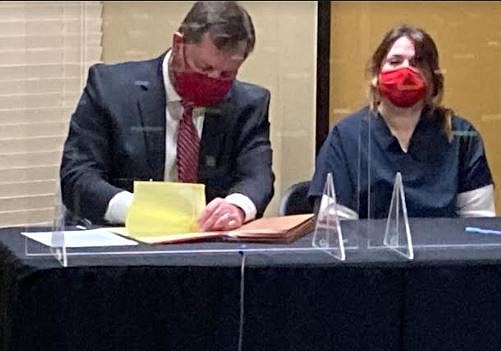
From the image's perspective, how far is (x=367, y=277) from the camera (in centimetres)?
213

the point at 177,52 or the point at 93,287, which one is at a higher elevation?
the point at 177,52

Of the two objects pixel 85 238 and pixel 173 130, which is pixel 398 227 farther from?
pixel 85 238

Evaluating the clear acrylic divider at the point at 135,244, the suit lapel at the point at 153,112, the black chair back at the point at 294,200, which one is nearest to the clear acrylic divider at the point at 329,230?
the clear acrylic divider at the point at 135,244

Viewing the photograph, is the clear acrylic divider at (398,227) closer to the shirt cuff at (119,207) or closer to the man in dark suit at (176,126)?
the man in dark suit at (176,126)

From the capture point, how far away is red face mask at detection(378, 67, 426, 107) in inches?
97.4

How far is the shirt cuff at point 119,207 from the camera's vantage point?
7.63ft

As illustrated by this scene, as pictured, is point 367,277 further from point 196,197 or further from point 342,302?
point 196,197

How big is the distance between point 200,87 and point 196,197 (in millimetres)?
225

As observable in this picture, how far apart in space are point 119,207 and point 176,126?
0.68 ft

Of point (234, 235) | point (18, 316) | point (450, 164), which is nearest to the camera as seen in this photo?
point (18, 316)

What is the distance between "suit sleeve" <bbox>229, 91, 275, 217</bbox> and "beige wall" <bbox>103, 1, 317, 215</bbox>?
0.03m

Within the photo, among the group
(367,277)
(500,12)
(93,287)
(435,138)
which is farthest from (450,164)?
(93,287)

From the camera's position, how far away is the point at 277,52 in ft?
8.35

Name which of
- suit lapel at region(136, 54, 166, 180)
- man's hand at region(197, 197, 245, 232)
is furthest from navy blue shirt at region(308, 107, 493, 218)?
suit lapel at region(136, 54, 166, 180)
